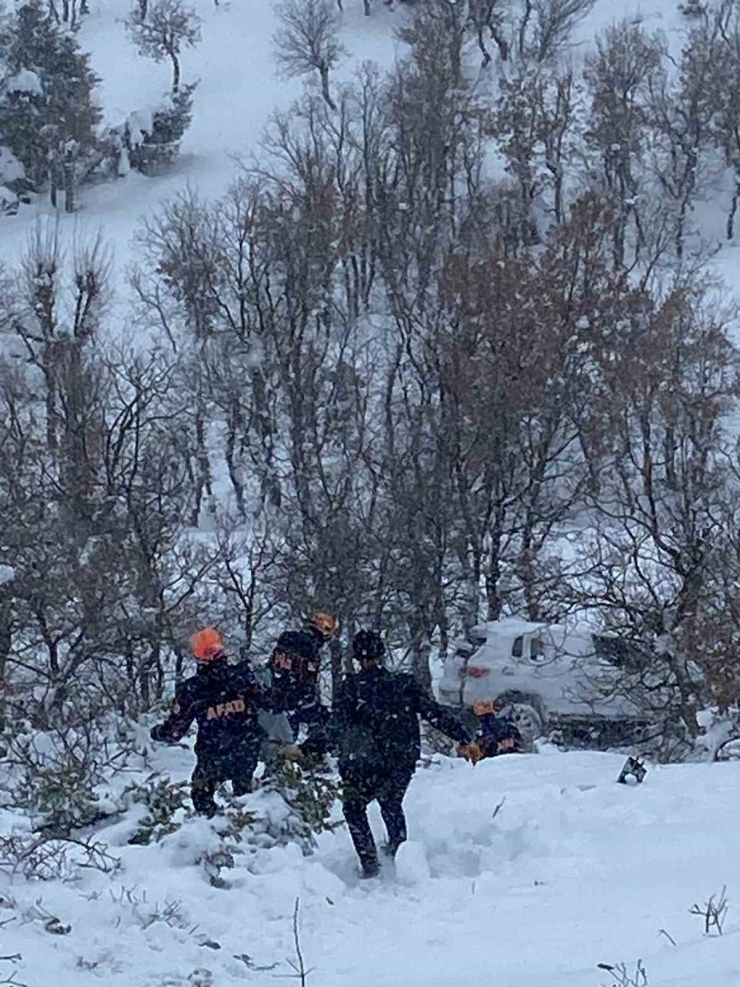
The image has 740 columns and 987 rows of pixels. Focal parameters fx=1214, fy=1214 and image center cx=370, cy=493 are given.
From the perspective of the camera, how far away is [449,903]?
6.61m

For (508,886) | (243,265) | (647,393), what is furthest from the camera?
(243,265)

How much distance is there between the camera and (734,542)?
54.2 ft

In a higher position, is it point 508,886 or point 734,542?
point 734,542

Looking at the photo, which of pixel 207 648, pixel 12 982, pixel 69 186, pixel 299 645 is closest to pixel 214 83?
pixel 69 186

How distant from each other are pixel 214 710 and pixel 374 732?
1451 millimetres

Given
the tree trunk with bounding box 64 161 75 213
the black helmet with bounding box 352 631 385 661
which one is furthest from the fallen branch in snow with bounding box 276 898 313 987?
the tree trunk with bounding box 64 161 75 213

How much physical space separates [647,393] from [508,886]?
19.1 meters

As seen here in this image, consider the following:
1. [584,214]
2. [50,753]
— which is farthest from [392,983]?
[584,214]

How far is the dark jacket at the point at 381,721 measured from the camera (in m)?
7.04

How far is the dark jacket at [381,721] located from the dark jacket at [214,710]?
116 cm

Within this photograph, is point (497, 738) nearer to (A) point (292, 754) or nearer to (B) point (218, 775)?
(A) point (292, 754)

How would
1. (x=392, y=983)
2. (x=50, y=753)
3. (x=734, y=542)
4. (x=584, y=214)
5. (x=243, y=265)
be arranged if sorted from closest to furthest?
1. (x=392, y=983)
2. (x=50, y=753)
3. (x=734, y=542)
4. (x=584, y=214)
5. (x=243, y=265)

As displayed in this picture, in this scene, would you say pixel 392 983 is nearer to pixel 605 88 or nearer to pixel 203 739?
pixel 203 739

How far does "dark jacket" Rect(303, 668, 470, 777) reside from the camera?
704cm
